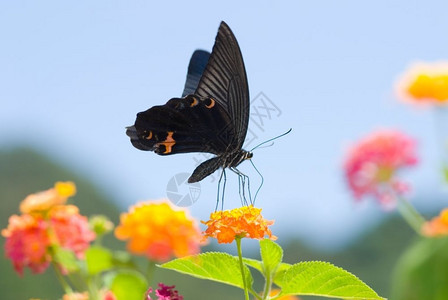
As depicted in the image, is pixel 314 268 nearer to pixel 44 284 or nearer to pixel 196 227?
pixel 196 227

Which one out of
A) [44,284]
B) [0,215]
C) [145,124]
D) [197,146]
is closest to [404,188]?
[197,146]

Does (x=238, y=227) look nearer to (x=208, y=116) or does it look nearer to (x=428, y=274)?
(x=428, y=274)

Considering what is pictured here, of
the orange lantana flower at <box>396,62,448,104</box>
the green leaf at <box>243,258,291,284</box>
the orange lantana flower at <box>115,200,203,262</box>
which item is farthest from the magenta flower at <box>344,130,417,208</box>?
the green leaf at <box>243,258,291,284</box>

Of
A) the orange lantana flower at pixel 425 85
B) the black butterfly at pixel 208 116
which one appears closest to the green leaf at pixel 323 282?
the black butterfly at pixel 208 116

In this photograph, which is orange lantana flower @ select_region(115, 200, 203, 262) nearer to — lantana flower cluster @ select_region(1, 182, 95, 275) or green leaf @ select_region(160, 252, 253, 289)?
lantana flower cluster @ select_region(1, 182, 95, 275)

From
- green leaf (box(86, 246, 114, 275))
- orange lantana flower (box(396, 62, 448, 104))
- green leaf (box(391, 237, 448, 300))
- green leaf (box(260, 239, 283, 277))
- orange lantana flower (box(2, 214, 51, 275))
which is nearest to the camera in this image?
green leaf (box(391, 237, 448, 300))

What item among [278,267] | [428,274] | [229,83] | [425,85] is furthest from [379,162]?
[428,274]
